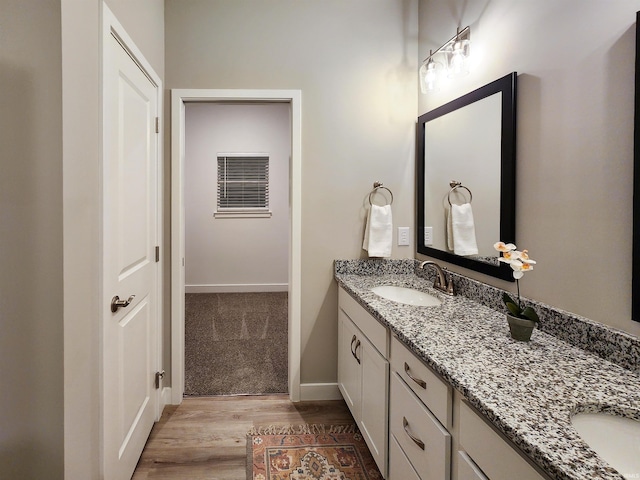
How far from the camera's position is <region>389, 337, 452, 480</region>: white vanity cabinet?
42.9 inches

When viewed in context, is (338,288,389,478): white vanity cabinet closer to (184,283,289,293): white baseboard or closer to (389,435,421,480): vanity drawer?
(389,435,421,480): vanity drawer

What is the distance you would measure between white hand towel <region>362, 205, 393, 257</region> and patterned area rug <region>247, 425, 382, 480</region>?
3.52ft

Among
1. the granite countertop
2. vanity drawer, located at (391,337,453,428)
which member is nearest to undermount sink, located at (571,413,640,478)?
the granite countertop

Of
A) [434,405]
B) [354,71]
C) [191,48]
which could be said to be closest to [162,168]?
[191,48]

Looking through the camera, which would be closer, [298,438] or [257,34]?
[298,438]

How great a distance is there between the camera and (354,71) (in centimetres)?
248

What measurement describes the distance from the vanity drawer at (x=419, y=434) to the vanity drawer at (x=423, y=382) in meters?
0.03

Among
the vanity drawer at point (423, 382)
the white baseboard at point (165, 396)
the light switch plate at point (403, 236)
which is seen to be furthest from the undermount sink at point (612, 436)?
the white baseboard at point (165, 396)

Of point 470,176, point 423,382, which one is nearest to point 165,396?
point 423,382

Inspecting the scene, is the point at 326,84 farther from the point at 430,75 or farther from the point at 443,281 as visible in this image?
the point at 443,281

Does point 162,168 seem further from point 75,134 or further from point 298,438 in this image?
point 298,438

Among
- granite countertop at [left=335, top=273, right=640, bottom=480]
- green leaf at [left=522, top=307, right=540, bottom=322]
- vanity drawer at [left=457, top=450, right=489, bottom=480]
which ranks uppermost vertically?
green leaf at [left=522, top=307, right=540, bottom=322]

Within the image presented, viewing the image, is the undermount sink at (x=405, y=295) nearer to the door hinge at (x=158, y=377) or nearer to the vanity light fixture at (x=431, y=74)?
the vanity light fixture at (x=431, y=74)

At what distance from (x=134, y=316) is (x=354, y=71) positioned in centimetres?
197
